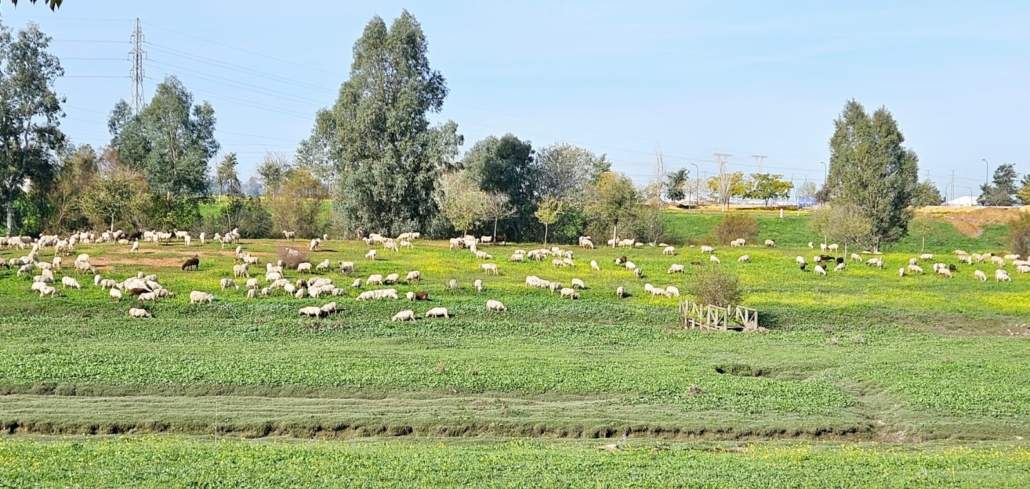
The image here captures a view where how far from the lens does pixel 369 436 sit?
77.8ft

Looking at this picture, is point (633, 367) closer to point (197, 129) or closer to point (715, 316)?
point (715, 316)

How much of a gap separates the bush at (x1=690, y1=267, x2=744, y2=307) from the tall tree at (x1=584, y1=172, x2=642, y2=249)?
117 ft

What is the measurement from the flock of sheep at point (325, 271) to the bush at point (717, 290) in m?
4.89

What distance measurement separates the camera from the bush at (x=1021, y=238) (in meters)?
84.8

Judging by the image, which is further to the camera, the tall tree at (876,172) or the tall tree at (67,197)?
the tall tree at (876,172)

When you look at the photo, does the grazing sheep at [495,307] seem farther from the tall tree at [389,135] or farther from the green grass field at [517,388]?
the tall tree at [389,135]

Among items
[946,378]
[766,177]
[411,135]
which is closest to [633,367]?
[946,378]

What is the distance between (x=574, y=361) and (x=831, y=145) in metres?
62.8

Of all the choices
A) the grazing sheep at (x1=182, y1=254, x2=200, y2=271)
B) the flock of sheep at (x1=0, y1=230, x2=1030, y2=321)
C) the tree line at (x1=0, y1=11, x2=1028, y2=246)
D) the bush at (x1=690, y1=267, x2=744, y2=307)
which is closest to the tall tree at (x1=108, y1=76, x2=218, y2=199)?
the tree line at (x1=0, y1=11, x2=1028, y2=246)

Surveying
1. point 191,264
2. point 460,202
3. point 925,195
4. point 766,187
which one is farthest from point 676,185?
point 191,264

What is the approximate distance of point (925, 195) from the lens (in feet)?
358

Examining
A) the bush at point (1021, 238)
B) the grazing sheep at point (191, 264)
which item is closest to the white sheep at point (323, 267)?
the grazing sheep at point (191, 264)

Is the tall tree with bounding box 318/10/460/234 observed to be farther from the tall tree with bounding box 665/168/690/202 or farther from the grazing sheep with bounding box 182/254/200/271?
the tall tree with bounding box 665/168/690/202

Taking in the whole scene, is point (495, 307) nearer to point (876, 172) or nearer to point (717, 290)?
point (717, 290)
